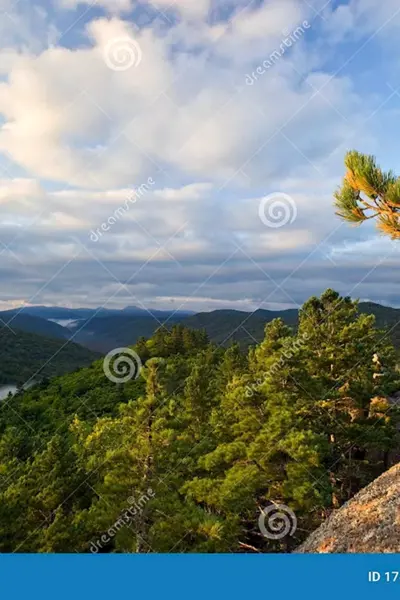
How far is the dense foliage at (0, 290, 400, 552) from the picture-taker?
15.3m

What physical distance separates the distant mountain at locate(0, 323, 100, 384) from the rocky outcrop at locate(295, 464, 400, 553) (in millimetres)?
98624

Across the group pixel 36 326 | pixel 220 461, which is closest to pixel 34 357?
pixel 36 326

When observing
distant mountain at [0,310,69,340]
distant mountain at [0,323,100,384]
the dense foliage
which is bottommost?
the dense foliage

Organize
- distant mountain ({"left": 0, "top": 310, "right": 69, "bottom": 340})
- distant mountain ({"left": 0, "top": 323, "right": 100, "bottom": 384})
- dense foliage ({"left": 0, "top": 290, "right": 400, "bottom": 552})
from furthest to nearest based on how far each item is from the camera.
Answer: distant mountain ({"left": 0, "top": 310, "right": 69, "bottom": 340}) < distant mountain ({"left": 0, "top": 323, "right": 100, "bottom": 384}) < dense foliage ({"left": 0, "top": 290, "right": 400, "bottom": 552})

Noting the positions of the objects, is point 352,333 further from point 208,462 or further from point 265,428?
point 208,462

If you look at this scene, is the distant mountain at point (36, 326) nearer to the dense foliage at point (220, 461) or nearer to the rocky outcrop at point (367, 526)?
the dense foliage at point (220, 461)

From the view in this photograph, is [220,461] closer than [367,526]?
No

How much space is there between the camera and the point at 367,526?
10.2m

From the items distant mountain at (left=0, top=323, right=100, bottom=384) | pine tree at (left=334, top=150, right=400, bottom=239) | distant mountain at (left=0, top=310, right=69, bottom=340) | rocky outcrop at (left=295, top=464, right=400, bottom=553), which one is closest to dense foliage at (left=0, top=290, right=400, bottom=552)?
rocky outcrop at (left=295, top=464, right=400, bottom=553)

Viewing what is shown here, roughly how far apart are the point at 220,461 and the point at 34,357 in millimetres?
137198

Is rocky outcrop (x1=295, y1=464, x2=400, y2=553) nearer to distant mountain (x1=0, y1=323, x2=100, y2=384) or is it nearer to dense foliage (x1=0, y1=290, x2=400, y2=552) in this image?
dense foliage (x1=0, y1=290, x2=400, y2=552)

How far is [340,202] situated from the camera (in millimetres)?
10359

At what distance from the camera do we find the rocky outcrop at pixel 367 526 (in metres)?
9.40

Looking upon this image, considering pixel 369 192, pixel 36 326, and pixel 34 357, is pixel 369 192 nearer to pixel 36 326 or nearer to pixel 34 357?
pixel 34 357
